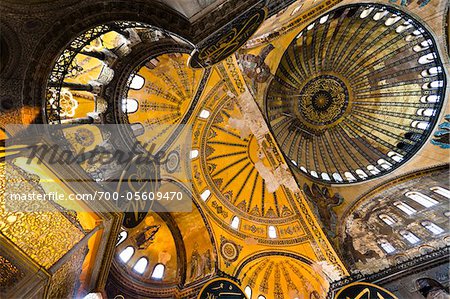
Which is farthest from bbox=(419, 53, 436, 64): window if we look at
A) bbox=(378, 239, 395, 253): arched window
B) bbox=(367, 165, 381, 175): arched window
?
bbox=(378, 239, 395, 253): arched window

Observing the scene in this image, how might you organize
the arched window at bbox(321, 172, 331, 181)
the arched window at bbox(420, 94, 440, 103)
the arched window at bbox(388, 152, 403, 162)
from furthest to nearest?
the arched window at bbox(321, 172, 331, 181)
the arched window at bbox(388, 152, 403, 162)
the arched window at bbox(420, 94, 440, 103)

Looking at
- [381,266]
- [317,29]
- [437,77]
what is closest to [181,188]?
[381,266]

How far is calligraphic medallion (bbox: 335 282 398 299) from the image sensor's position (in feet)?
25.4

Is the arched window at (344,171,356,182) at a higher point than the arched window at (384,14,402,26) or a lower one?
lower

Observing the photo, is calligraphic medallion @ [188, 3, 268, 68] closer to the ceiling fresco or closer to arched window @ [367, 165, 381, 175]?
the ceiling fresco

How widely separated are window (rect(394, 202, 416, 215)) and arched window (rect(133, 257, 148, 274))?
1129 centimetres

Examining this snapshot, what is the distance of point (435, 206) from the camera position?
9352 mm

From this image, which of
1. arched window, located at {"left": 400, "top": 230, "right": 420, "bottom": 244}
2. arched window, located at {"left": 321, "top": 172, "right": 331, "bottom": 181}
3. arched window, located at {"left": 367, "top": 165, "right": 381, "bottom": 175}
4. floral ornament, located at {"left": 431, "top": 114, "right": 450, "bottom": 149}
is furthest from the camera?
arched window, located at {"left": 321, "top": 172, "right": 331, "bottom": 181}

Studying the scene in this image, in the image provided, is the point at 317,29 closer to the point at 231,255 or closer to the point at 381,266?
the point at 381,266

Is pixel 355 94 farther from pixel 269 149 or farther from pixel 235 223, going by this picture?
pixel 235 223

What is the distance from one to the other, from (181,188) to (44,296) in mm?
6595

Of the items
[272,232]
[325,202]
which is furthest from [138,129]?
[325,202]

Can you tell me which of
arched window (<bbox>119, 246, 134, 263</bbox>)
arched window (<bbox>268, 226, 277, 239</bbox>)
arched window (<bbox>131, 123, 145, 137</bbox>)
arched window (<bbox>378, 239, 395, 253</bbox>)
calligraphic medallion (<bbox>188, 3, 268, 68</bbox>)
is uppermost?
arched window (<bbox>378, 239, 395, 253</bbox>)

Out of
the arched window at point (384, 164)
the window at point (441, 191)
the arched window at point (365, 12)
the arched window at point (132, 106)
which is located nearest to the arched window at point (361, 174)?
the arched window at point (384, 164)
